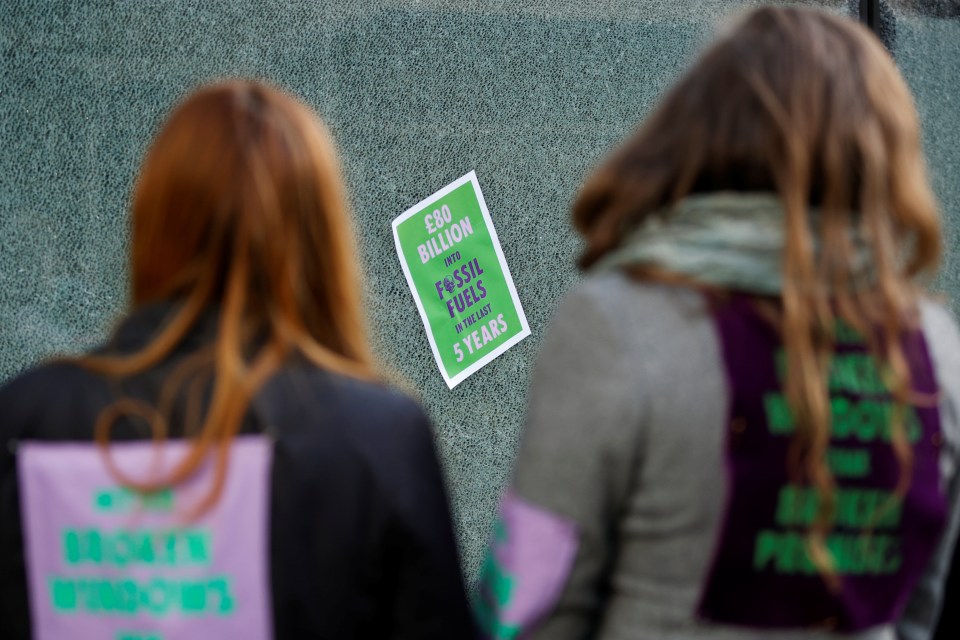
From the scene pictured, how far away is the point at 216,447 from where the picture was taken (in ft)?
4.76

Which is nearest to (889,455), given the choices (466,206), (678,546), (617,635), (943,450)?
(943,450)

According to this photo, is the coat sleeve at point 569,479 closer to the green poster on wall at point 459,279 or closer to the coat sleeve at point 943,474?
the coat sleeve at point 943,474

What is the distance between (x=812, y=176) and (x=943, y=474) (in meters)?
0.42

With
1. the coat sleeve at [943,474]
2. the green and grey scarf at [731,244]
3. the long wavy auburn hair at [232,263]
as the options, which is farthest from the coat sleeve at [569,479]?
the coat sleeve at [943,474]

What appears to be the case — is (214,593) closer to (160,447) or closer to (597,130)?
(160,447)

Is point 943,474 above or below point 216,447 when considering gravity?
below

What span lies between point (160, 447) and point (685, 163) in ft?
2.29

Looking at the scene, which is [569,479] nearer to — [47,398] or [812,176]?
[812,176]

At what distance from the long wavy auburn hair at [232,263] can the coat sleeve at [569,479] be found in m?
0.23

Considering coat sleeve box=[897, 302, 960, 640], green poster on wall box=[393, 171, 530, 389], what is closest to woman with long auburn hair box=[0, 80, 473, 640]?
coat sleeve box=[897, 302, 960, 640]

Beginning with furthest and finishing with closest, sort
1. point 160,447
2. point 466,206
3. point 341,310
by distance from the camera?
point 466,206 < point 341,310 < point 160,447

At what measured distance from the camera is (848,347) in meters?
1.49

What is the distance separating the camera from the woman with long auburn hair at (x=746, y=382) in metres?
1.46

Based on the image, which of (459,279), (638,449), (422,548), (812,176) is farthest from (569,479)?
(459,279)
